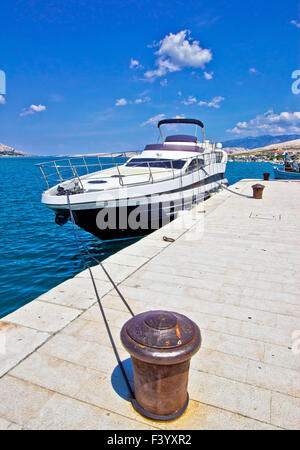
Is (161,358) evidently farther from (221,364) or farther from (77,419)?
(221,364)

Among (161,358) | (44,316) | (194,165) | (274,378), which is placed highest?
(194,165)

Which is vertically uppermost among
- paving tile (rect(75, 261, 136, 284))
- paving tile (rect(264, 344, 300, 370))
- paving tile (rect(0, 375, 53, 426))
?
paving tile (rect(75, 261, 136, 284))

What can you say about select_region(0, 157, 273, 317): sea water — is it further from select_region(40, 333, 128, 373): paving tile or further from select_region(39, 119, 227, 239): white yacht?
select_region(40, 333, 128, 373): paving tile

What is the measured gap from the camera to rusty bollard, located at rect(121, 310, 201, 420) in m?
2.05

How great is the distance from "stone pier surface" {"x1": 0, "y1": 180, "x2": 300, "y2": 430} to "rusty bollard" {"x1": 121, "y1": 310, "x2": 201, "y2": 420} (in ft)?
0.39

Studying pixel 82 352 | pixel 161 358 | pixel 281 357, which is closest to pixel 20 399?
pixel 82 352

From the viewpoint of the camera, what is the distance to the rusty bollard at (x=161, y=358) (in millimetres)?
2055

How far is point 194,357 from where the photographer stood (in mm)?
3039

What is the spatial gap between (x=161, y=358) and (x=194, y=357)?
1.18 metres

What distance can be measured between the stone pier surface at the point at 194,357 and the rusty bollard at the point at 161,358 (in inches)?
4.6

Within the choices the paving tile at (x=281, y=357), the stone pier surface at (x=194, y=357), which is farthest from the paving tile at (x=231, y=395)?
the paving tile at (x=281, y=357)

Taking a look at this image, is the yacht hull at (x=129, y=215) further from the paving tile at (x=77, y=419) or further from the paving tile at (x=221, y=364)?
the paving tile at (x=77, y=419)

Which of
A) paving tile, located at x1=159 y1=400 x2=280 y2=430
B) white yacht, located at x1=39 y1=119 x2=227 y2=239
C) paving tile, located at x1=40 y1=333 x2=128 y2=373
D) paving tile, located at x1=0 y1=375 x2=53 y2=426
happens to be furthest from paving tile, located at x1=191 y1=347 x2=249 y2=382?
white yacht, located at x1=39 y1=119 x2=227 y2=239
